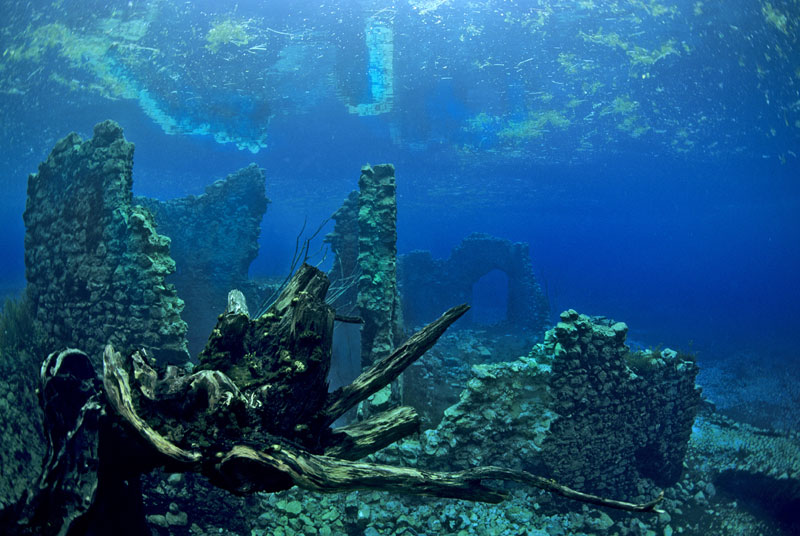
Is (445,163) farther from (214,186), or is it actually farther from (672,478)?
(672,478)

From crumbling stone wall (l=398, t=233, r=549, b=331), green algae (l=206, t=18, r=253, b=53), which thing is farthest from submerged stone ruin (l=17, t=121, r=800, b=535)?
crumbling stone wall (l=398, t=233, r=549, b=331)

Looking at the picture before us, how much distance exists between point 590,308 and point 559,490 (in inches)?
2559

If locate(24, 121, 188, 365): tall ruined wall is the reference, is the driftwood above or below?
below

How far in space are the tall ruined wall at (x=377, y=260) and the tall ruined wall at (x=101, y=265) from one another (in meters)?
3.80

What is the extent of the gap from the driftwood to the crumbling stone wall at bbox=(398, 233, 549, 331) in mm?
19991

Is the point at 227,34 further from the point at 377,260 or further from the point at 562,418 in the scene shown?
the point at 562,418

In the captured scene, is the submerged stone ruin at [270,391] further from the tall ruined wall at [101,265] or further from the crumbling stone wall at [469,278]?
the crumbling stone wall at [469,278]

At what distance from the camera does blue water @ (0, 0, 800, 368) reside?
1817 cm

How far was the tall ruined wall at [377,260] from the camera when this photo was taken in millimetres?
9438

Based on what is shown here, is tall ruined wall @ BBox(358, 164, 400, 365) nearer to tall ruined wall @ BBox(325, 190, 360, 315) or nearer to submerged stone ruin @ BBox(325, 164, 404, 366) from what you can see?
submerged stone ruin @ BBox(325, 164, 404, 366)

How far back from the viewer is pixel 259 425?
300 centimetres

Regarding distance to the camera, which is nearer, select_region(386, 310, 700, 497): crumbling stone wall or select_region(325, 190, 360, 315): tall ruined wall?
select_region(386, 310, 700, 497): crumbling stone wall

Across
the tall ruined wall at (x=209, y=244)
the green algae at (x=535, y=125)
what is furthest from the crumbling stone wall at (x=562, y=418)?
the green algae at (x=535, y=125)

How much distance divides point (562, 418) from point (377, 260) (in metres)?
5.23
